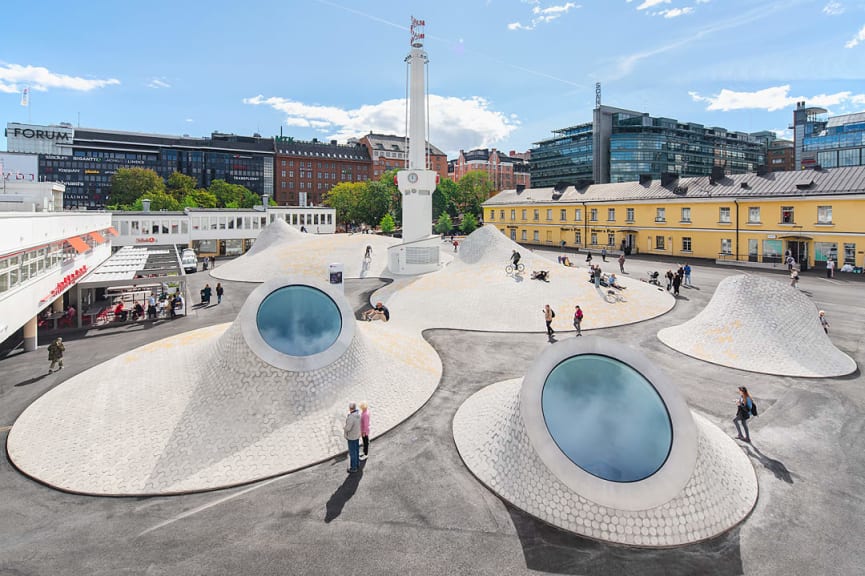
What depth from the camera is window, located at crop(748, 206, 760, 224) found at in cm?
4870

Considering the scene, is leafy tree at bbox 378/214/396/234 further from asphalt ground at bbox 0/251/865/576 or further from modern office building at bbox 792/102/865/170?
modern office building at bbox 792/102/865/170

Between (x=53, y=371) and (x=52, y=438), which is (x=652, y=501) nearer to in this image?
(x=52, y=438)

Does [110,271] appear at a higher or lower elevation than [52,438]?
higher

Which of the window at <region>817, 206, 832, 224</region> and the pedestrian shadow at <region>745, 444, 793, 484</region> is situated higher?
the window at <region>817, 206, 832, 224</region>

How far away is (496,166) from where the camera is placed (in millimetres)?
183625

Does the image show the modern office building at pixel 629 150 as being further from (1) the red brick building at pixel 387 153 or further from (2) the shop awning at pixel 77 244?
(2) the shop awning at pixel 77 244

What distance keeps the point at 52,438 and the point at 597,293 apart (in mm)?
28533

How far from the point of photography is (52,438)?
13.6 m

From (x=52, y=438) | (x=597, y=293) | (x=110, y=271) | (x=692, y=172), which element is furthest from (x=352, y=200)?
(x=692, y=172)

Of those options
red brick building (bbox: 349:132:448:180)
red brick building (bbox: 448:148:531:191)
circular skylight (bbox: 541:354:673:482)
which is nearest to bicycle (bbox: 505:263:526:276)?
circular skylight (bbox: 541:354:673:482)

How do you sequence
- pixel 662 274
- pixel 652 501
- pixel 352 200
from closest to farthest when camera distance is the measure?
1. pixel 652 501
2. pixel 662 274
3. pixel 352 200

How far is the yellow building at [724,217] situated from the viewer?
1716 inches

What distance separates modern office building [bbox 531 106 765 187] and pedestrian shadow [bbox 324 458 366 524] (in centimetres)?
13153

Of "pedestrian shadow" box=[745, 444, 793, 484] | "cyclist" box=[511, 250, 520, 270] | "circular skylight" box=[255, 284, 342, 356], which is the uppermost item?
"cyclist" box=[511, 250, 520, 270]
